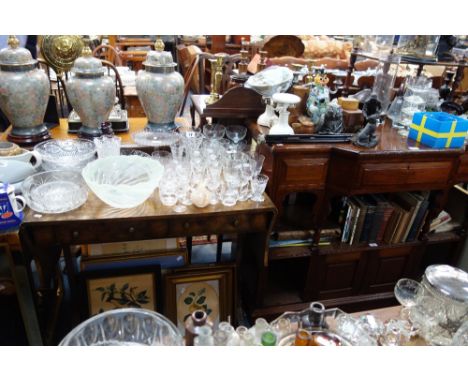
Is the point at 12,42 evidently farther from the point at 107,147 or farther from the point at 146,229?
the point at 146,229

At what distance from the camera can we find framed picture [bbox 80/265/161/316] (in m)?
1.83

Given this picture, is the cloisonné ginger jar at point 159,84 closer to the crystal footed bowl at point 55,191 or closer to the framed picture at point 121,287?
the crystal footed bowl at point 55,191

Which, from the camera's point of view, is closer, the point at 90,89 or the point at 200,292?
the point at 90,89

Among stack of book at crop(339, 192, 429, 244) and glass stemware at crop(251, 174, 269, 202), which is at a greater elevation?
glass stemware at crop(251, 174, 269, 202)

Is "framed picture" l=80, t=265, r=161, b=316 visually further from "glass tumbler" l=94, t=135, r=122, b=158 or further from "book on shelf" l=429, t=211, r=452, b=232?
"book on shelf" l=429, t=211, r=452, b=232

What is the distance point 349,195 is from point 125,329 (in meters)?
1.20

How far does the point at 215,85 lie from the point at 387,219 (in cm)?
118

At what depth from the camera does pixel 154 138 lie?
197 cm

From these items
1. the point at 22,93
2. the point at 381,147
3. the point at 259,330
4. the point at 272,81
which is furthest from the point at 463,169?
the point at 22,93

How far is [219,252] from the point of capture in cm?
231

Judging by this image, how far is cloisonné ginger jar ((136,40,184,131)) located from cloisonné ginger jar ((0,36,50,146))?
45cm

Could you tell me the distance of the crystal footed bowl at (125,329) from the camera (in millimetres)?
875

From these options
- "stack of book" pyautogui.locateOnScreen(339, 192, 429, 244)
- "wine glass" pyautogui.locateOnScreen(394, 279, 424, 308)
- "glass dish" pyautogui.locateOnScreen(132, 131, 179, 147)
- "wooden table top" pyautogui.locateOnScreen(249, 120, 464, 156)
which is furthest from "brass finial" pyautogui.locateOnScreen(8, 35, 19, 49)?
"wine glass" pyautogui.locateOnScreen(394, 279, 424, 308)
